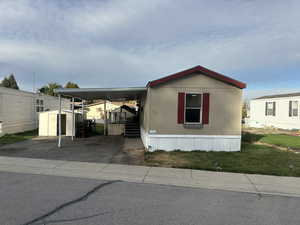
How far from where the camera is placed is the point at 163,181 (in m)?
5.49

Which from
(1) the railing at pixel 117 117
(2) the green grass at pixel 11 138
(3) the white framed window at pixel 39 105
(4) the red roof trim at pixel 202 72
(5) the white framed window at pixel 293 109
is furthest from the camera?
(5) the white framed window at pixel 293 109

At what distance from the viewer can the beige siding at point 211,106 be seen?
9.34 metres

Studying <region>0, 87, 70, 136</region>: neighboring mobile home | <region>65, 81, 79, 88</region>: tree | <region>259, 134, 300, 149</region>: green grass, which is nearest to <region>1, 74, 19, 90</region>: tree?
<region>65, 81, 79, 88</region>: tree

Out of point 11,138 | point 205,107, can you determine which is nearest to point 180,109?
point 205,107

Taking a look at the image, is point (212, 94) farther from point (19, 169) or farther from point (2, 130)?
point (2, 130)

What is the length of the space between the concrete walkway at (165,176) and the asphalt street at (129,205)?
15.3 inches

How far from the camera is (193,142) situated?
9.42m

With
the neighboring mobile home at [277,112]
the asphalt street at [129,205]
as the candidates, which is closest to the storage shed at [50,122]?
the asphalt street at [129,205]

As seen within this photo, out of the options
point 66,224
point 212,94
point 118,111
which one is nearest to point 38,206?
point 66,224

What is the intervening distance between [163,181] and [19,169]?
4.43 metres

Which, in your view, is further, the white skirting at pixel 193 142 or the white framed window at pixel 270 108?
the white framed window at pixel 270 108

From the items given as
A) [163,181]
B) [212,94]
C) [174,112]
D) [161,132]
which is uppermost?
[212,94]

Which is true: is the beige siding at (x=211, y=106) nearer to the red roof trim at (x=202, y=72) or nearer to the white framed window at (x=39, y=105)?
the red roof trim at (x=202, y=72)

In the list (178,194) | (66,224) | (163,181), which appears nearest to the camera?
(66,224)
